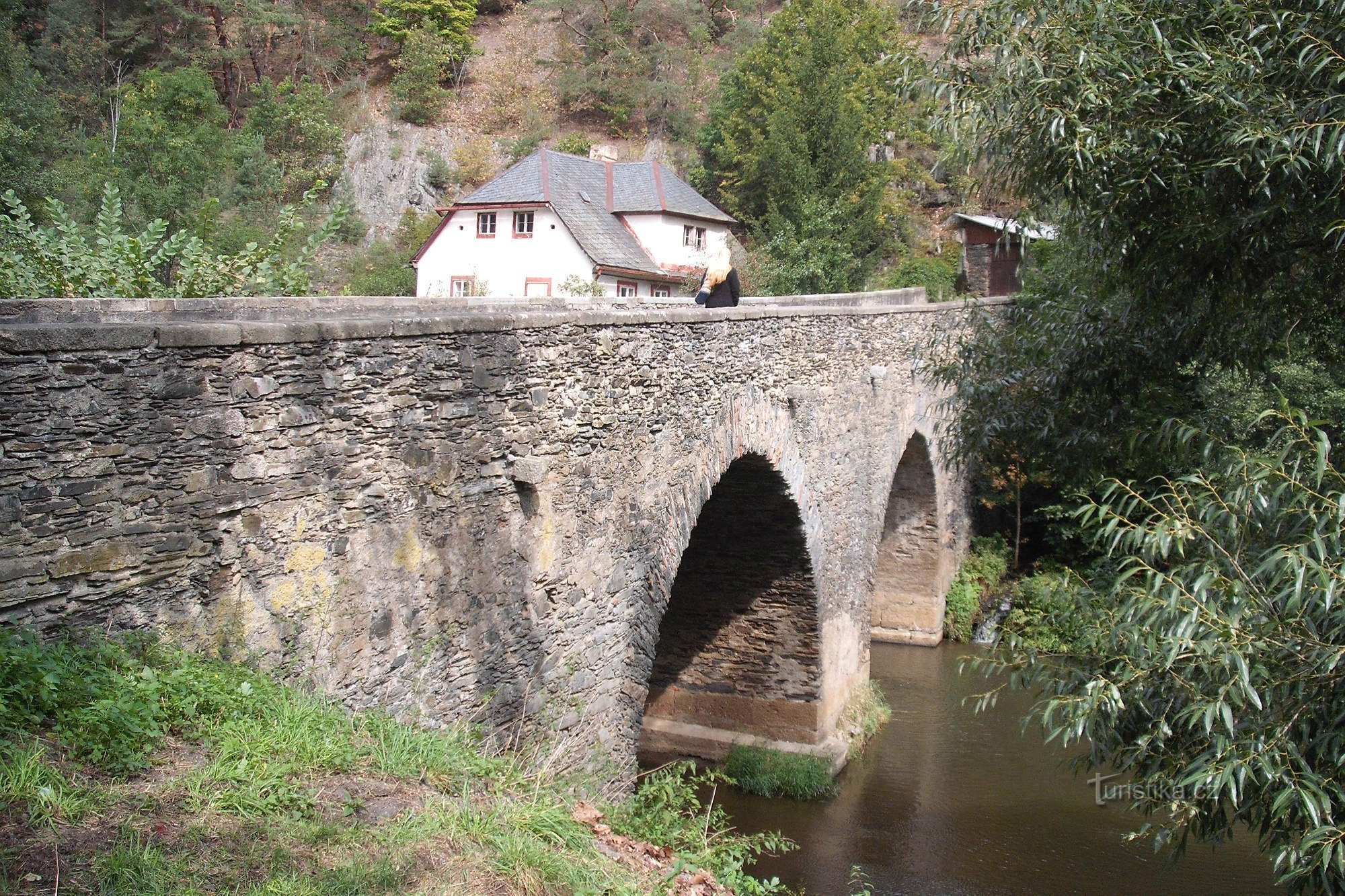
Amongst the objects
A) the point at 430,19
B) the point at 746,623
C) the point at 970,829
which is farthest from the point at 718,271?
the point at 430,19

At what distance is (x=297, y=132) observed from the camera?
34156 mm

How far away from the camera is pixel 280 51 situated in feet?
126

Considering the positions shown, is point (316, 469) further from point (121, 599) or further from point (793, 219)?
point (793, 219)

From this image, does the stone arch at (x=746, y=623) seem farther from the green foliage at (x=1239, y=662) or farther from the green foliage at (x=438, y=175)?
the green foliage at (x=438, y=175)

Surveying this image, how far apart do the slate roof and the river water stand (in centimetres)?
1218

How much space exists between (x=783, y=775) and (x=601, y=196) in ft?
54.5

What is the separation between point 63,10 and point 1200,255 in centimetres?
3661

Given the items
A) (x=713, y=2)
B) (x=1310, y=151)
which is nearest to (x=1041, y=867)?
(x=1310, y=151)

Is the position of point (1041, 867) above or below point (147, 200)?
below

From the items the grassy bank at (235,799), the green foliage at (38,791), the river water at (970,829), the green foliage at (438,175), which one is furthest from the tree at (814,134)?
the green foliage at (38,791)

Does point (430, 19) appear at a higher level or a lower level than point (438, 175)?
higher

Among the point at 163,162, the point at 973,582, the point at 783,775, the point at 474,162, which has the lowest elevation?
the point at 783,775

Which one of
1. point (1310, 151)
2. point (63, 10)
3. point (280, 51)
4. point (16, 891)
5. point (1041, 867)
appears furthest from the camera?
point (280, 51)

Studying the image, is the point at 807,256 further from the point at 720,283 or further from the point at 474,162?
the point at 474,162
